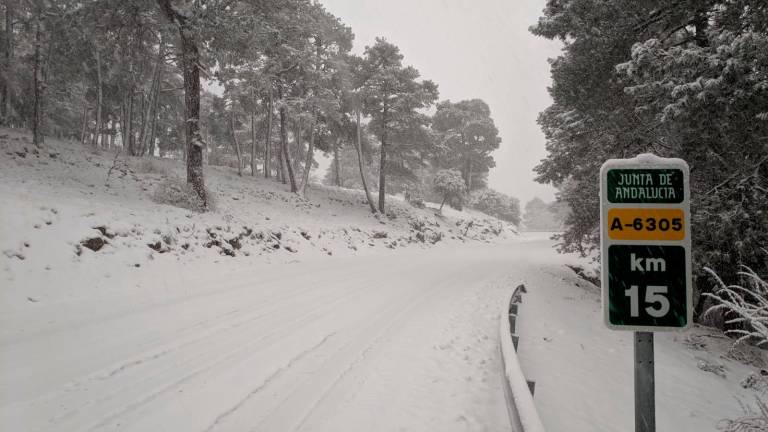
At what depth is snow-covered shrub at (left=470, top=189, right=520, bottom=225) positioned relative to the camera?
4612 cm

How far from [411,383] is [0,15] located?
109 feet

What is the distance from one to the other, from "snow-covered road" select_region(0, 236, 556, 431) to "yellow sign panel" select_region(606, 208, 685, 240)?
6.94 feet

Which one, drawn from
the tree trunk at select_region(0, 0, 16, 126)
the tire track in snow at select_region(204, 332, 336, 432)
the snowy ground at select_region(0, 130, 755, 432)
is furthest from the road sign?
the tree trunk at select_region(0, 0, 16, 126)

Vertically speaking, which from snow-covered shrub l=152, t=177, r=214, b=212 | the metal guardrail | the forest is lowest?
the metal guardrail

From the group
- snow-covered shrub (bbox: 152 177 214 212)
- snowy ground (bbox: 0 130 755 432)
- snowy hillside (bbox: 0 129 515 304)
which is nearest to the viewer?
snowy ground (bbox: 0 130 755 432)

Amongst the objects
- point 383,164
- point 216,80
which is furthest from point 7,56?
point 383,164

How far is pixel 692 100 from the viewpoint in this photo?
6.05 metres

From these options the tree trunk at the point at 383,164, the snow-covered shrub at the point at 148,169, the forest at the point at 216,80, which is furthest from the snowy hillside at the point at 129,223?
the tree trunk at the point at 383,164

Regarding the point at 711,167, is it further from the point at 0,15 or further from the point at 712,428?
the point at 0,15

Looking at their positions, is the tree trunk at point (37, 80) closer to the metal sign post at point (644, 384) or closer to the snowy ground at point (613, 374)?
the snowy ground at point (613, 374)

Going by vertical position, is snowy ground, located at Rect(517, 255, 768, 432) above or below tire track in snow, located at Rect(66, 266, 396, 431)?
below

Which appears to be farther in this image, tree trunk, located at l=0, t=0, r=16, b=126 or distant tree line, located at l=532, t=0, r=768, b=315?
tree trunk, located at l=0, t=0, r=16, b=126

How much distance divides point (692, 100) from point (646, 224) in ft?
19.4

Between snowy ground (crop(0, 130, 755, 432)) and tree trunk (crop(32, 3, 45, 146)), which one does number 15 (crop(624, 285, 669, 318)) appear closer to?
snowy ground (crop(0, 130, 755, 432))
